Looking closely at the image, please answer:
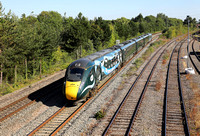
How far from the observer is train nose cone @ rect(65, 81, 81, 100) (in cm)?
1398

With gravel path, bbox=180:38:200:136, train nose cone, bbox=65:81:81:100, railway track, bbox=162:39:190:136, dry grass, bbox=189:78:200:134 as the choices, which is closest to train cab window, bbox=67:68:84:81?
train nose cone, bbox=65:81:81:100

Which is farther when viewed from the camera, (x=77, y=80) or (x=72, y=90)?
(x=77, y=80)

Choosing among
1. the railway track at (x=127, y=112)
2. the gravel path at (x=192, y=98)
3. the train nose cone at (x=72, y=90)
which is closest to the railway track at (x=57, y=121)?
the train nose cone at (x=72, y=90)

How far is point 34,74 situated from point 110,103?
18.4 m

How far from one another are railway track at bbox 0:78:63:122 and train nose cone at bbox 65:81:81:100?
14.3 ft

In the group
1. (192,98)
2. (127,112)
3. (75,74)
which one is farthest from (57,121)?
(192,98)

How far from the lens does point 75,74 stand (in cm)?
1506

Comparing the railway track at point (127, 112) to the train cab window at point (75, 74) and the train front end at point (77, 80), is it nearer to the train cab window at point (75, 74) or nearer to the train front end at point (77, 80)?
the train front end at point (77, 80)

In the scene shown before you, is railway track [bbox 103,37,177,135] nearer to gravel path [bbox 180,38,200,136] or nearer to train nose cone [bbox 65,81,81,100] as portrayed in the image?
train nose cone [bbox 65,81,81,100]

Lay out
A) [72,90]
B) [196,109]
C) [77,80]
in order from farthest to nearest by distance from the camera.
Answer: [77,80] < [72,90] < [196,109]

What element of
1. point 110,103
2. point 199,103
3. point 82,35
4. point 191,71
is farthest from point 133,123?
point 82,35

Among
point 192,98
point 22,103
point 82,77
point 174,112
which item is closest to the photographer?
point 174,112

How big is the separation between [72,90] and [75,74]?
62.0 inches

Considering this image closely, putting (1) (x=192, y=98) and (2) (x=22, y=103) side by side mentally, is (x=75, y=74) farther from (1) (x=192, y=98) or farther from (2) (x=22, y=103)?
(1) (x=192, y=98)
